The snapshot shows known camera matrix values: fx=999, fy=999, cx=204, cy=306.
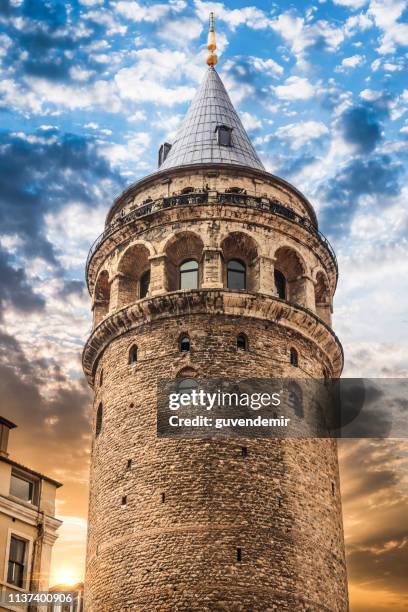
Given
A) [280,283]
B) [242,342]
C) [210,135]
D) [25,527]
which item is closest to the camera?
[25,527]

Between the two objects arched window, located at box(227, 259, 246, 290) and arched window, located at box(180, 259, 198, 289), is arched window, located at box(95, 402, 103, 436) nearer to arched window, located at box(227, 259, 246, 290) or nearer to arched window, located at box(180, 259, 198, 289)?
arched window, located at box(180, 259, 198, 289)

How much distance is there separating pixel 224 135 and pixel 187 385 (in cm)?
1286

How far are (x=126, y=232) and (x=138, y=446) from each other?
9527 millimetres

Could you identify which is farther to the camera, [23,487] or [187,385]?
[187,385]

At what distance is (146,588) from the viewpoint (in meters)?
31.3

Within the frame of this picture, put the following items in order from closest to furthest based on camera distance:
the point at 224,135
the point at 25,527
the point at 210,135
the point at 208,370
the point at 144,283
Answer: the point at 25,527
the point at 208,370
the point at 144,283
the point at 224,135
the point at 210,135

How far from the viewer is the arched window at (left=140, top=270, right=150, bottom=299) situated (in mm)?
38734

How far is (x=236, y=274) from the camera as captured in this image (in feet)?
125

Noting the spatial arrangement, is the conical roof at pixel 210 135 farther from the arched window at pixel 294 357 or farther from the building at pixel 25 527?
the building at pixel 25 527

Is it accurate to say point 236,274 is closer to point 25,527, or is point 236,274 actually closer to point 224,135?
point 224,135

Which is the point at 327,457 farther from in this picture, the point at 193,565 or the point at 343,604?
the point at 193,565

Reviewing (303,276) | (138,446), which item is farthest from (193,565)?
(303,276)

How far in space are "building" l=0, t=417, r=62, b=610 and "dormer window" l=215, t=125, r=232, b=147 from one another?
1750 cm

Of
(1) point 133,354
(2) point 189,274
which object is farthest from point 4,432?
(2) point 189,274
